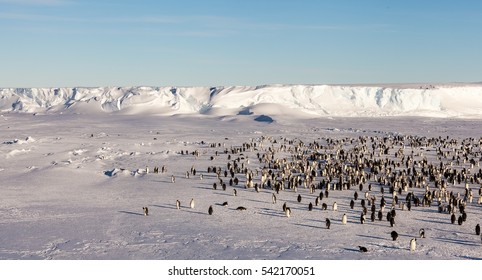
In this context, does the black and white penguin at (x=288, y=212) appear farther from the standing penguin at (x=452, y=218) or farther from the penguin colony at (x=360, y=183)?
the standing penguin at (x=452, y=218)

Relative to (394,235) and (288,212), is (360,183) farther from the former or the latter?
(394,235)

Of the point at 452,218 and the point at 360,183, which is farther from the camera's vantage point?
the point at 360,183

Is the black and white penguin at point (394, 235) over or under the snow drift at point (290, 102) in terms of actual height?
under

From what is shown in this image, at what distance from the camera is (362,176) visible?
39312mm

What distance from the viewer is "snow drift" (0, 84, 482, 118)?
151m

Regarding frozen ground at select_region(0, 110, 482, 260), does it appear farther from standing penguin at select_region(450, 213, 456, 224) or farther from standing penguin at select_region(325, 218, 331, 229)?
standing penguin at select_region(325, 218, 331, 229)

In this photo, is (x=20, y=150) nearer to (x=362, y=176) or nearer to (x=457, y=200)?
(x=362, y=176)

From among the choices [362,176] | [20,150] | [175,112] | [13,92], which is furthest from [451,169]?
[13,92]

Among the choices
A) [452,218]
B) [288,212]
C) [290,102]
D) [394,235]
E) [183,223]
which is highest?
[290,102]

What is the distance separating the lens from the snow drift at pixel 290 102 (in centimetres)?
15138

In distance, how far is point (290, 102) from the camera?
519 ft

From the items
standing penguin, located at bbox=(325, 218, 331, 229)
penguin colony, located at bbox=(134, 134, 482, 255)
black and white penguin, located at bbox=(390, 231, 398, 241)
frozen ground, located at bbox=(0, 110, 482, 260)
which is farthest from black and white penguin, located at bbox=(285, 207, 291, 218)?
black and white penguin, located at bbox=(390, 231, 398, 241)

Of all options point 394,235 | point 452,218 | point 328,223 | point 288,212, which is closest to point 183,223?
point 288,212

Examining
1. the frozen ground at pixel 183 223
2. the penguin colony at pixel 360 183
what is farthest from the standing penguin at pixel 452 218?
the frozen ground at pixel 183 223
